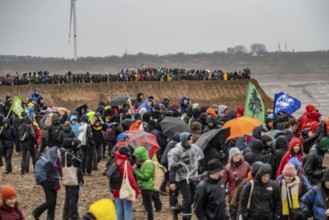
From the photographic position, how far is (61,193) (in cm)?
1877

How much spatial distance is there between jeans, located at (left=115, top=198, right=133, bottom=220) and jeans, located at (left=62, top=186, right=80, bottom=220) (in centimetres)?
138

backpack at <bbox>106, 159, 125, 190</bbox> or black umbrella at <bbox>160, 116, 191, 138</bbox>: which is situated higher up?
black umbrella at <bbox>160, 116, 191, 138</bbox>

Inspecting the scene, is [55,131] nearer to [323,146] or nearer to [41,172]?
[41,172]

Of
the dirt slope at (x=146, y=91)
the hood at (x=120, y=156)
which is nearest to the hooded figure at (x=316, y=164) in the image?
the hood at (x=120, y=156)

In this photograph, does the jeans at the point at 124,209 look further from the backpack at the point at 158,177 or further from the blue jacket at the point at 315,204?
the blue jacket at the point at 315,204

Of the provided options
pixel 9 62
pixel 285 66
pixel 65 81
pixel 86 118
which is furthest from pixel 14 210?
pixel 285 66

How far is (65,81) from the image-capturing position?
5794 centimetres

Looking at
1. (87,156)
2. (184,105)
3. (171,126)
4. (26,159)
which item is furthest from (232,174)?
(26,159)

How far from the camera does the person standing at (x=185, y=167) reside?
44.8 feet

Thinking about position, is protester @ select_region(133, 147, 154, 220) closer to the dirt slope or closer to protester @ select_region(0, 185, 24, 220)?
protester @ select_region(0, 185, 24, 220)

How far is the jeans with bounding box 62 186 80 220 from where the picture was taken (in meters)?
14.7

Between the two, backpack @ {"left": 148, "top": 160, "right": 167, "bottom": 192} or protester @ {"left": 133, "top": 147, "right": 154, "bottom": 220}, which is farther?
backpack @ {"left": 148, "top": 160, "right": 167, "bottom": 192}

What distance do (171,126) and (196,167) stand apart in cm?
346

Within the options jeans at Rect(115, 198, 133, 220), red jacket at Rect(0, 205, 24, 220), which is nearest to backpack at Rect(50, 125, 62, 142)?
jeans at Rect(115, 198, 133, 220)
